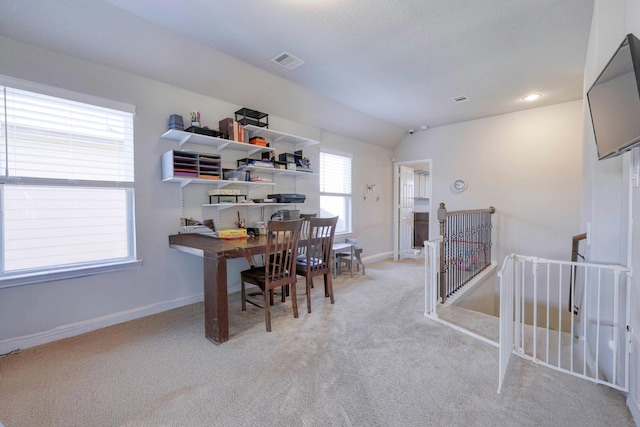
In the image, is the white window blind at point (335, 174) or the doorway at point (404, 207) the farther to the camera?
the doorway at point (404, 207)

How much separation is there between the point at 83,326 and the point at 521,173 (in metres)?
5.96

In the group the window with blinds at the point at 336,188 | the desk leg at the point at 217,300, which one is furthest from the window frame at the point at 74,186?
the window with blinds at the point at 336,188

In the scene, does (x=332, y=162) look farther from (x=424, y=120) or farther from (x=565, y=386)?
(x=565, y=386)

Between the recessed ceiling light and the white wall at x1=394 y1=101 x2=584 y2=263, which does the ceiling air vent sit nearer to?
the recessed ceiling light

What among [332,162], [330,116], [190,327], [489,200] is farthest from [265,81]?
[489,200]

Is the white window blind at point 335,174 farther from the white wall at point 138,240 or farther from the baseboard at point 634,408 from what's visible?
the baseboard at point 634,408

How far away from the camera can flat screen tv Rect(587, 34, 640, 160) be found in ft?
4.05

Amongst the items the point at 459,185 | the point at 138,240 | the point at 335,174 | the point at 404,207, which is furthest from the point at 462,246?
the point at 138,240

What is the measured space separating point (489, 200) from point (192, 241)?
15.4ft

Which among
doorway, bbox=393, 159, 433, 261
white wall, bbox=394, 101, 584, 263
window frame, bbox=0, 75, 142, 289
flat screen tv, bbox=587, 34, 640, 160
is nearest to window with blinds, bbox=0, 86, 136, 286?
window frame, bbox=0, 75, 142, 289

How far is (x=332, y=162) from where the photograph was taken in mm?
4844

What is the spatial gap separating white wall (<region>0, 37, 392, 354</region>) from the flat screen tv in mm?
2977

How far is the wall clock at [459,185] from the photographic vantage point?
5.01 meters

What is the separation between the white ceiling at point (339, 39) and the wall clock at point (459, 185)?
1692 mm
